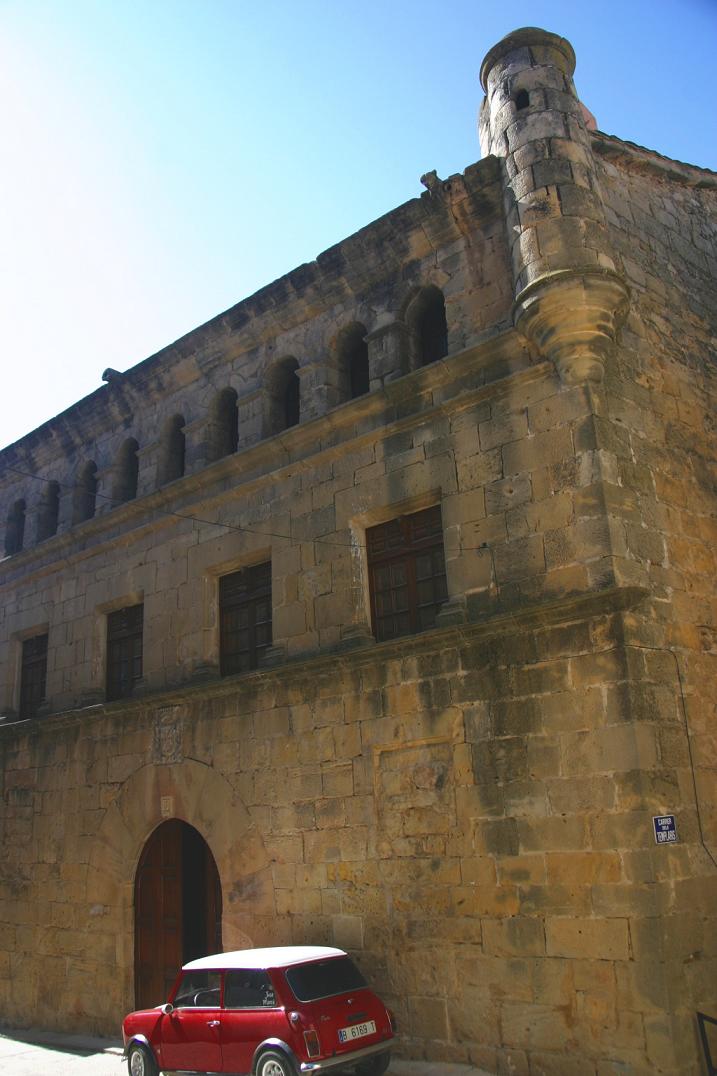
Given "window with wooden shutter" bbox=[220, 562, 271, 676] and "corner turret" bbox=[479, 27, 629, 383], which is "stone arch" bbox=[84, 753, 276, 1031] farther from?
"corner turret" bbox=[479, 27, 629, 383]

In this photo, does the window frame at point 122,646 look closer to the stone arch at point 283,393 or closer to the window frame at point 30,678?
the window frame at point 30,678

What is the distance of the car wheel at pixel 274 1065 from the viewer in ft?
22.4

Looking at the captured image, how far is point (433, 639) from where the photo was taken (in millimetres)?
8539

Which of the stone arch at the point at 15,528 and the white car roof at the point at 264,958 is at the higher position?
the stone arch at the point at 15,528

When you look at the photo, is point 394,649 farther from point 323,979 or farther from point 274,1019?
point 274,1019

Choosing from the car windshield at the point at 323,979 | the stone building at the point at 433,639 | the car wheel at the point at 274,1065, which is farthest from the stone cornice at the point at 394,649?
the car wheel at the point at 274,1065

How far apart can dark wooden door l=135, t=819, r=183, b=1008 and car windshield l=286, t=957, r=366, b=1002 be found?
148 inches

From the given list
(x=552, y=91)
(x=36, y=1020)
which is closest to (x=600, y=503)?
(x=552, y=91)

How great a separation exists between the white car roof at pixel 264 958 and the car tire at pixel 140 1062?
3.02 ft

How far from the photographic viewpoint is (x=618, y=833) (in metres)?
7.10

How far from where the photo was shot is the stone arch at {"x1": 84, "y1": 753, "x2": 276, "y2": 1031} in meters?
9.59

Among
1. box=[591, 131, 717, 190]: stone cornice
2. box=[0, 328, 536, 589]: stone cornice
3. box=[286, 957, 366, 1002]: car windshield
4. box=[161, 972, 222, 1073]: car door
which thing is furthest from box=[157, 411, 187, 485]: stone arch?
box=[286, 957, 366, 1002]: car windshield

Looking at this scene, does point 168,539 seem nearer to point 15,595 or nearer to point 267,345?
point 267,345

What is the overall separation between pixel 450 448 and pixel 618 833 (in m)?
3.96
